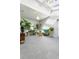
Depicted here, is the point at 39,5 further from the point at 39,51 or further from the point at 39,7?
the point at 39,51

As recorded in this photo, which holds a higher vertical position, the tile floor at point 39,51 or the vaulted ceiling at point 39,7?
the vaulted ceiling at point 39,7

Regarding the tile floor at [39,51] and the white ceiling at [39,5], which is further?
the white ceiling at [39,5]

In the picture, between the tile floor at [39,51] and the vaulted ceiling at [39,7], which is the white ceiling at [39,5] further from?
the tile floor at [39,51]

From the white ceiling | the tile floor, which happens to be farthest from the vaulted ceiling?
the tile floor

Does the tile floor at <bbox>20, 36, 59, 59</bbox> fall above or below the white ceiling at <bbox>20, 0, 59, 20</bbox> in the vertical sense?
below

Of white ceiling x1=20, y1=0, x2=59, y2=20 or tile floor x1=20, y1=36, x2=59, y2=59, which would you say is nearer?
tile floor x1=20, y1=36, x2=59, y2=59

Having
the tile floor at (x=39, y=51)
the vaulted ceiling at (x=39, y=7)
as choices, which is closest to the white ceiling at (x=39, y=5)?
the vaulted ceiling at (x=39, y=7)

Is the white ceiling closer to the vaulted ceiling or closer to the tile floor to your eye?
the vaulted ceiling

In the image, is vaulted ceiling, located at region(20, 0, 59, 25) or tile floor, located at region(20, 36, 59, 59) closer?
tile floor, located at region(20, 36, 59, 59)

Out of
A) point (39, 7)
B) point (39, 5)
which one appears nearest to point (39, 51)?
point (39, 5)

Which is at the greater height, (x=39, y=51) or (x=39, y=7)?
(x=39, y=7)
